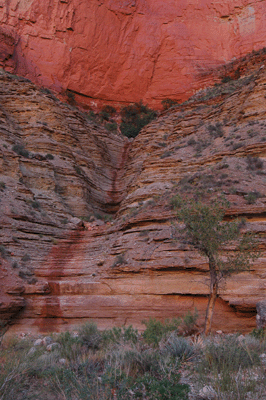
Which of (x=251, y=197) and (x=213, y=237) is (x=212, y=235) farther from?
(x=251, y=197)

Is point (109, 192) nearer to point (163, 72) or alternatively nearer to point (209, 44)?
point (163, 72)

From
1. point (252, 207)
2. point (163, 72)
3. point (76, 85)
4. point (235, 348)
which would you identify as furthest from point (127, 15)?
point (235, 348)

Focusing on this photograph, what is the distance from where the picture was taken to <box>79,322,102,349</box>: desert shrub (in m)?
7.70

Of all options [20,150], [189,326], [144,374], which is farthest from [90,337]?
[20,150]

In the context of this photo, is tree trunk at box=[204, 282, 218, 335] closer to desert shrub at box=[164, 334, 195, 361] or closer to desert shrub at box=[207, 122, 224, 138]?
desert shrub at box=[164, 334, 195, 361]

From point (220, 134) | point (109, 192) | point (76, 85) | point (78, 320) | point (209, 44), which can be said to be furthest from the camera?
point (209, 44)

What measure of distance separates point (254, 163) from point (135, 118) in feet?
90.3

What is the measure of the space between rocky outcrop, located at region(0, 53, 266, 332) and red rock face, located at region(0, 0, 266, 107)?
12.5 metres

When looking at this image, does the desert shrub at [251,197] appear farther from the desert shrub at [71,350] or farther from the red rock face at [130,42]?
the red rock face at [130,42]

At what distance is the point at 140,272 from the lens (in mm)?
11680

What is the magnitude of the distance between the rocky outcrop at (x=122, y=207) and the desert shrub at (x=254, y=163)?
7 centimetres

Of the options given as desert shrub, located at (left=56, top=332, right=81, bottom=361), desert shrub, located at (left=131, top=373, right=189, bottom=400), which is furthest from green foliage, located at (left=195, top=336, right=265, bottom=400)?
desert shrub, located at (left=56, top=332, right=81, bottom=361)

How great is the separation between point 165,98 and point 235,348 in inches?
1596

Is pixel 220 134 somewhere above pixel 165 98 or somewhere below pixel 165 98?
below
